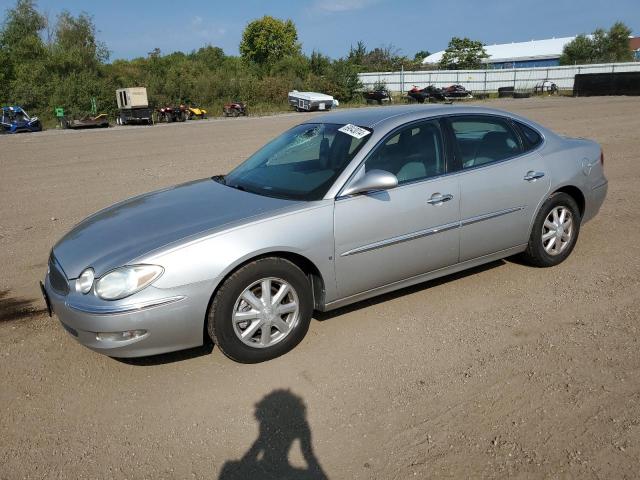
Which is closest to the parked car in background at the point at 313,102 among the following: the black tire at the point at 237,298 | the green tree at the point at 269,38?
the black tire at the point at 237,298

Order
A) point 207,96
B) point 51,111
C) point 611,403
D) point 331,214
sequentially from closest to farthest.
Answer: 1. point 611,403
2. point 331,214
3. point 51,111
4. point 207,96

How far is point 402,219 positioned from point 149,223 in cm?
176

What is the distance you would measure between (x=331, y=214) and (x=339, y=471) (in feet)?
5.47

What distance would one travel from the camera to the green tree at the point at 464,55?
7725 centimetres

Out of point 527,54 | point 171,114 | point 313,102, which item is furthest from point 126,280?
point 527,54

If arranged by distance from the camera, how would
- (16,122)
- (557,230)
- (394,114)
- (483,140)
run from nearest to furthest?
(394,114), (483,140), (557,230), (16,122)

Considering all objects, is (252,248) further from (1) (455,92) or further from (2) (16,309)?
(1) (455,92)

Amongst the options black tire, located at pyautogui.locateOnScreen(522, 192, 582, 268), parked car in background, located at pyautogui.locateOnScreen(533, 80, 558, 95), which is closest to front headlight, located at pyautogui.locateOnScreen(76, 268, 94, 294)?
black tire, located at pyautogui.locateOnScreen(522, 192, 582, 268)

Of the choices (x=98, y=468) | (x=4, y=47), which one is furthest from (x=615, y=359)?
(x=4, y=47)

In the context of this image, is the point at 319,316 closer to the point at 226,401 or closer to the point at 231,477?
the point at 226,401

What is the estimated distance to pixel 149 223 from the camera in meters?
3.71

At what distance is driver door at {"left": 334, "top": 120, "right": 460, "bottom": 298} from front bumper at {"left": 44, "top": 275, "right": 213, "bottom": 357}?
1.02 metres

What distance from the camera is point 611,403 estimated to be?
3.01 meters

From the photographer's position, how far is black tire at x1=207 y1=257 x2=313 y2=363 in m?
3.34
